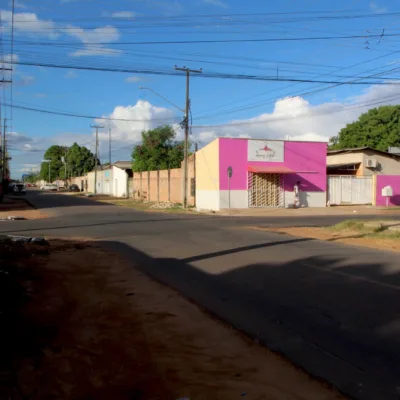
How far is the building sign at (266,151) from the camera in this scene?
99.7ft

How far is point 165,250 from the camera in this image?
12031mm

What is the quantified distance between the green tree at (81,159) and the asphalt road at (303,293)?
95300 mm

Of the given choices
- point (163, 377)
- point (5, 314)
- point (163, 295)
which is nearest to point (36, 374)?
point (163, 377)

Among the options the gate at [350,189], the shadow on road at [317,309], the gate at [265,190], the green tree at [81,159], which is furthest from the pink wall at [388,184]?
the green tree at [81,159]

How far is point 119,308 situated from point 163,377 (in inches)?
96.3

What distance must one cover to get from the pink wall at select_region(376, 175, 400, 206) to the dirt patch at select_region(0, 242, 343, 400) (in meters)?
29.5

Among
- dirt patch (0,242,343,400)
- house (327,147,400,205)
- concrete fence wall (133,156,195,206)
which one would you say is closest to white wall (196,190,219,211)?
concrete fence wall (133,156,195,206)

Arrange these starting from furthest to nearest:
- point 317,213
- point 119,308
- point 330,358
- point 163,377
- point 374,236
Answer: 1. point 317,213
2. point 374,236
3. point 119,308
4. point 330,358
5. point 163,377

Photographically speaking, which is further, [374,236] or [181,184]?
[181,184]

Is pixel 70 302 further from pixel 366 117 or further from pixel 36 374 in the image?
pixel 366 117

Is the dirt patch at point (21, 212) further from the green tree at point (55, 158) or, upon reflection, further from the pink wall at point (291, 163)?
the green tree at point (55, 158)

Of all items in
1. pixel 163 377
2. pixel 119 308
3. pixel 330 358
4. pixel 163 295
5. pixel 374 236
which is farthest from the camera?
pixel 374 236

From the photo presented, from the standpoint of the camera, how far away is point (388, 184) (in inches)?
1331

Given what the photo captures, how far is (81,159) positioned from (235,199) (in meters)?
82.3
